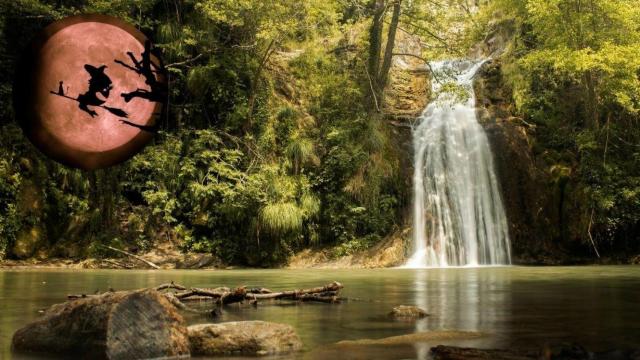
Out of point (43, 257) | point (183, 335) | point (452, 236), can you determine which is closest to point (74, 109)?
point (183, 335)

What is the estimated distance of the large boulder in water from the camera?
371cm

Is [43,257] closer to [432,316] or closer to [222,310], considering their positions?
[222,310]

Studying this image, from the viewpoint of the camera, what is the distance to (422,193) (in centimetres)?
1844

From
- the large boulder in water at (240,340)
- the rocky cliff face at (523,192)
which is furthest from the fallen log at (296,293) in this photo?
the rocky cliff face at (523,192)

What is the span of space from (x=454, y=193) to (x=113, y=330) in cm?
1581

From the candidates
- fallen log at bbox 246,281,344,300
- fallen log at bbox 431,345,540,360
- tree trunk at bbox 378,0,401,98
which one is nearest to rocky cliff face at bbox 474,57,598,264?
tree trunk at bbox 378,0,401,98

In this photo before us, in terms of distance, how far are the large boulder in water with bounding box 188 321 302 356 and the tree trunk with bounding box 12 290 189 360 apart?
10 centimetres

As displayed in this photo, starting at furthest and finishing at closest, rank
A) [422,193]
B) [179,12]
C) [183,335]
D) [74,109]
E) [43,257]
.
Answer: [179,12]
[422,193]
[43,257]
[74,109]
[183,335]

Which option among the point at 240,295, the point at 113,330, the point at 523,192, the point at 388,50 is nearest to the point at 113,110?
the point at 240,295

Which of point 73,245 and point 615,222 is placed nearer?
point 73,245

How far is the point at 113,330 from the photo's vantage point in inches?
135

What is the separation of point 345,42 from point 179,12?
6063 mm

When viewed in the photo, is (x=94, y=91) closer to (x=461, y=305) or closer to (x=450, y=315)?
(x=450, y=315)

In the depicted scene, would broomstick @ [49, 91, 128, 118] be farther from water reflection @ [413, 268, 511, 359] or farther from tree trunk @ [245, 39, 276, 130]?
tree trunk @ [245, 39, 276, 130]
